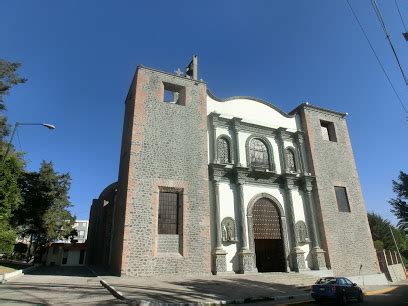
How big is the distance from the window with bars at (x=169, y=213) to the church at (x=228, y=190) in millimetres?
56

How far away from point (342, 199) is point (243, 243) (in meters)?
9.70

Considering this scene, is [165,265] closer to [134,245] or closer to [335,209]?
[134,245]

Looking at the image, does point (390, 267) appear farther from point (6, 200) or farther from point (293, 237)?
point (6, 200)

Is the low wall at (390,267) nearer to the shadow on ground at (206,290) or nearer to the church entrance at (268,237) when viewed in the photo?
the church entrance at (268,237)

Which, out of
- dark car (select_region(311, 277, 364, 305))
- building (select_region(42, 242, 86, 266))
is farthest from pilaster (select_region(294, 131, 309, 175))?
building (select_region(42, 242, 86, 266))

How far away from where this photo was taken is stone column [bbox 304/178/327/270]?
18.6 metres

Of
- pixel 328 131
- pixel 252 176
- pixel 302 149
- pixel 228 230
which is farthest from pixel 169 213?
pixel 328 131

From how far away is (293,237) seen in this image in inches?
745

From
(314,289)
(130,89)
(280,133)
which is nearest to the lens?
(314,289)

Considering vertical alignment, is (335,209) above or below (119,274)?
above

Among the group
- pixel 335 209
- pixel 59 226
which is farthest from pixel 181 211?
pixel 59 226

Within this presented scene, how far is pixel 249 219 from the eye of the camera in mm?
18000

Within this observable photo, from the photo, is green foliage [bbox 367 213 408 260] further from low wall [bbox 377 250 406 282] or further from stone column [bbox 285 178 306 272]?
stone column [bbox 285 178 306 272]

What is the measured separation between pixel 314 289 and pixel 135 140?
11524 millimetres
